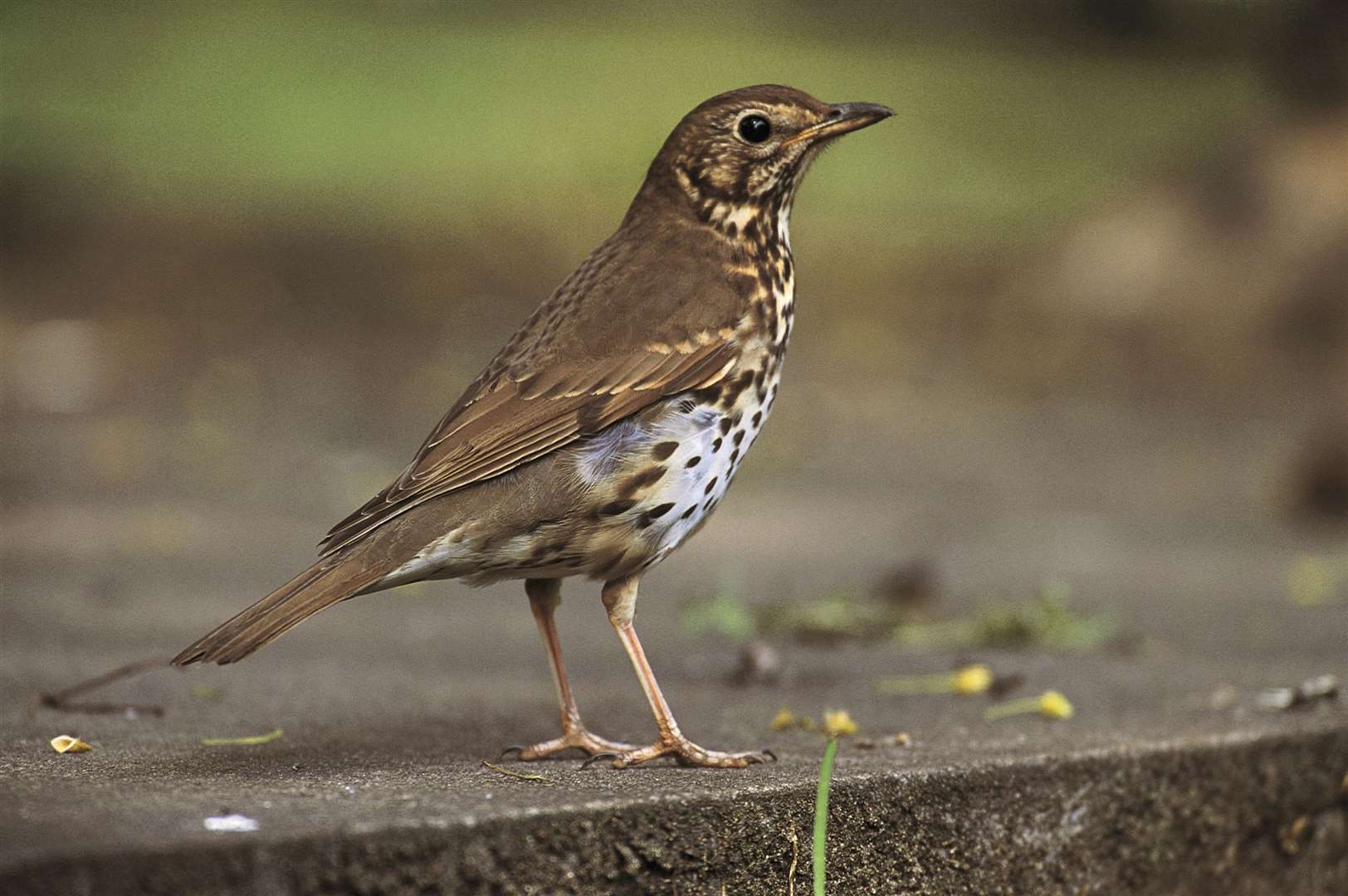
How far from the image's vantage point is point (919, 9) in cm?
2373

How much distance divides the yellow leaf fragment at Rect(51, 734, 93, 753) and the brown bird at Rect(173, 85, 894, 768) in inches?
15.4

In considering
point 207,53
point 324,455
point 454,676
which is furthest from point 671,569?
point 207,53

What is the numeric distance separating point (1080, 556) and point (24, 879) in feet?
16.8

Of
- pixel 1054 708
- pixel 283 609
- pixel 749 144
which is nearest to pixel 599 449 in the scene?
pixel 283 609

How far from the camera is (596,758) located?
11.6 feet

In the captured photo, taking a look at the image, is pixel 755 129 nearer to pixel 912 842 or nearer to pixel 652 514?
pixel 652 514

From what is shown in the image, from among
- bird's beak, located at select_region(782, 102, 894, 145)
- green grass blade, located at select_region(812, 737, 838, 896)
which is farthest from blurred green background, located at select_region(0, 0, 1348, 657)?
green grass blade, located at select_region(812, 737, 838, 896)

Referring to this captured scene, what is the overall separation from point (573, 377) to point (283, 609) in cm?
77

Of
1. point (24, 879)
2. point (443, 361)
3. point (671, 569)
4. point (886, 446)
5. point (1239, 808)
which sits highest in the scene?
point (443, 361)

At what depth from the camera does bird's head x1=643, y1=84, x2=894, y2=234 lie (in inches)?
161

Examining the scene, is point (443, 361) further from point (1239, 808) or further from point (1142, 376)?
point (1239, 808)

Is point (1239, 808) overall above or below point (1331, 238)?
below

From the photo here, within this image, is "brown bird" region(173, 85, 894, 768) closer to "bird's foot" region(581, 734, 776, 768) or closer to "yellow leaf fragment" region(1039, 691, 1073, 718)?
"bird's foot" region(581, 734, 776, 768)

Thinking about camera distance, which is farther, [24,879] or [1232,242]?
[1232,242]
